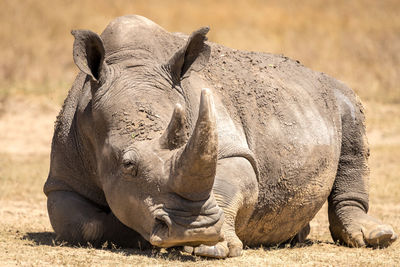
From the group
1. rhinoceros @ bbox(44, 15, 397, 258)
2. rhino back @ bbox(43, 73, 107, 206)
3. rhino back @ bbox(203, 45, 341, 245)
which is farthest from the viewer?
rhino back @ bbox(203, 45, 341, 245)

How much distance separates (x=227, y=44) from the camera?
2119cm

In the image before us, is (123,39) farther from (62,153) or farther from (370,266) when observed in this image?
(370,266)

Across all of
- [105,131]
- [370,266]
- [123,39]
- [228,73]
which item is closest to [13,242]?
[105,131]

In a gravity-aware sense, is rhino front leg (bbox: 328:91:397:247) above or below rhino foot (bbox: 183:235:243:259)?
above

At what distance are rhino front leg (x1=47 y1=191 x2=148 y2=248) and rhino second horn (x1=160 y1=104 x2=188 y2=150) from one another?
4.10 feet

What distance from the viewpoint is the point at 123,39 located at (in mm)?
7211

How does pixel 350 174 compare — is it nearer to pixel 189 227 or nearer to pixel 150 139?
pixel 150 139

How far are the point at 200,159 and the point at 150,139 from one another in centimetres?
77

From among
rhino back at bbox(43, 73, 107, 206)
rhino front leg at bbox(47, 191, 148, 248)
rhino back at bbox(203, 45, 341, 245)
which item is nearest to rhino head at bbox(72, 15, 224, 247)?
rhino back at bbox(43, 73, 107, 206)

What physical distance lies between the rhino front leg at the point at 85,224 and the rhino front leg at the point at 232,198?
2.69ft

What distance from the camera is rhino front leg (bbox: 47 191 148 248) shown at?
7.15m

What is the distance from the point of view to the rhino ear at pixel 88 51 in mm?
6812

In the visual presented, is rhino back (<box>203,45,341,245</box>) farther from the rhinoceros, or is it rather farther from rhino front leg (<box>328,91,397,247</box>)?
rhino front leg (<box>328,91,397,247</box>)

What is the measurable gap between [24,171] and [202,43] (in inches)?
303
